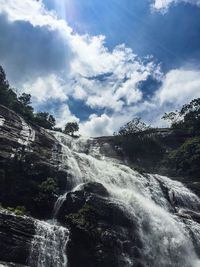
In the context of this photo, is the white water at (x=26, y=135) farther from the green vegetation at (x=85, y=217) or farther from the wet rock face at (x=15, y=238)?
the wet rock face at (x=15, y=238)

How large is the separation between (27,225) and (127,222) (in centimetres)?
893

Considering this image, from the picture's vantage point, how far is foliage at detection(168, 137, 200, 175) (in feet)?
204

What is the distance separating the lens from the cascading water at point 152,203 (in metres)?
30.5

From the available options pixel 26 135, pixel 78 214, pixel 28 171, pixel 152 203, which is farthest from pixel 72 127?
pixel 78 214

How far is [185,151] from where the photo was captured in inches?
2569

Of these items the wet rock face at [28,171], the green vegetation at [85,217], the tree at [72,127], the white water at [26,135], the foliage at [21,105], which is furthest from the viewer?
the tree at [72,127]

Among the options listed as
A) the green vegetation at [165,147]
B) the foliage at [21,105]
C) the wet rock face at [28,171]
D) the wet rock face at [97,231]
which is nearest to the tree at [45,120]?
the foliage at [21,105]

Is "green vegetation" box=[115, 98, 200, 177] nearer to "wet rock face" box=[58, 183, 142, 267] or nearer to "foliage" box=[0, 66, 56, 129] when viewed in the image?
"foliage" box=[0, 66, 56, 129]

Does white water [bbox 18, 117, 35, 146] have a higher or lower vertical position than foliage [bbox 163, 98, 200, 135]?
lower

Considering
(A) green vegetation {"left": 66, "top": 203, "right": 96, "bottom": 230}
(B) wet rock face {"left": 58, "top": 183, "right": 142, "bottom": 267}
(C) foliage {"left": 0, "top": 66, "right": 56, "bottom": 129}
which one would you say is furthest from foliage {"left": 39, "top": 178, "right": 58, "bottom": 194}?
(C) foliage {"left": 0, "top": 66, "right": 56, "bottom": 129}

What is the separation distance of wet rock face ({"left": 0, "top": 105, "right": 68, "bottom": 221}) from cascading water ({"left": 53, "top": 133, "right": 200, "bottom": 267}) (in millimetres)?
1304

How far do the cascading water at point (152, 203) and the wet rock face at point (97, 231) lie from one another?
1037mm

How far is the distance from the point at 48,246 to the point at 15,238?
2278 mm

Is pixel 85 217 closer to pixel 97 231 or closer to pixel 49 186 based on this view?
pixel 97 231
